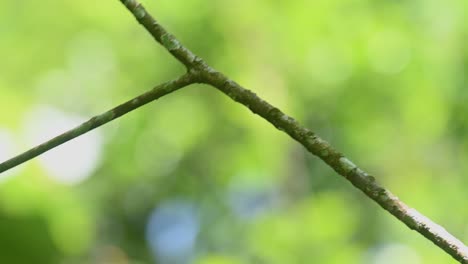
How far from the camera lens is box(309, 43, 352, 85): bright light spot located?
2.25 m

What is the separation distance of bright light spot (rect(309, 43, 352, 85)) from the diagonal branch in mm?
1478

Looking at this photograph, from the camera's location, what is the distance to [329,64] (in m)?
2.25

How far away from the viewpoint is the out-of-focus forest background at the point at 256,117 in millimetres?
2109

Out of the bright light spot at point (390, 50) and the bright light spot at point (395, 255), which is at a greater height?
the bright light spot at point (390, 50)

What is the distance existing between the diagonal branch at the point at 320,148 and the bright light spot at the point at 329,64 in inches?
58.2

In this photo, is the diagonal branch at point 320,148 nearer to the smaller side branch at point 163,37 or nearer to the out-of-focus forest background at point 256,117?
the smaller side branch at point 163,37

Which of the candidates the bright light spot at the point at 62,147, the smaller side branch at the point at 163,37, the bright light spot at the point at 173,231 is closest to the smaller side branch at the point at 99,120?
the smaller side branch at the point at 163,37

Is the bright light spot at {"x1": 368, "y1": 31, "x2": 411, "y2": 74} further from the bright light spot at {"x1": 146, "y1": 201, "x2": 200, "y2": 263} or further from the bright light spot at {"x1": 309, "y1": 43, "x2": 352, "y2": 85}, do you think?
the bright light spot at {"x1": 146, "y1": 201, "x2": 200, "y2": 263}

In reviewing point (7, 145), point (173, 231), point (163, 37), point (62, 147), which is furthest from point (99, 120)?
point (173, 231)

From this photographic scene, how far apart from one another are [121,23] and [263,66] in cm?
48

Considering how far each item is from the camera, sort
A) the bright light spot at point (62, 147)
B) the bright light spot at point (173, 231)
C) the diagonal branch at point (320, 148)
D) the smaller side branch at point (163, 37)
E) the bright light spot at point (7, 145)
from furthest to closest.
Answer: the bright light spot at point (173, 231) → the bright light spot at point (62, 147) → the bright light spot at point (7, 145) → the smaller side branch at point (163, 37) → the diagonal branch at point (320, 148)

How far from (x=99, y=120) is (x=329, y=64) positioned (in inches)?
61.5

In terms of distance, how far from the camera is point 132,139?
2.46 meters

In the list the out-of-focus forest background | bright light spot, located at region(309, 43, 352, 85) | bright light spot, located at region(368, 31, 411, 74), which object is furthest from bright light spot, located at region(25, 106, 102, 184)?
bright light spot, located at region(368, 31, 411, 74)
